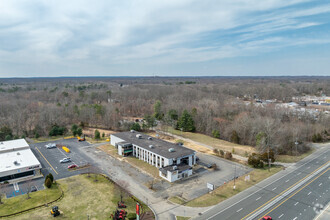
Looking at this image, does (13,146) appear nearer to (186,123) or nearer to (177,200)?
(177,200)

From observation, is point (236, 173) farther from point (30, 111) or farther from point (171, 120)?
point (30, 111)

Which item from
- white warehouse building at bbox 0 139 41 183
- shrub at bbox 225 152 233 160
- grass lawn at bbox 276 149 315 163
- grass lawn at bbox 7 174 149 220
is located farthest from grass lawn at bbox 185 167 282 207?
white warehouse building at bbox 0 139 41 183

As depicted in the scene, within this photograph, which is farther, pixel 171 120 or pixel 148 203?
pixel 171 120

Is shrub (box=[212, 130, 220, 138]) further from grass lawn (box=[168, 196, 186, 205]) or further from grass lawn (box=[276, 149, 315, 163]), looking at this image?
grass lawn (box=[168, 196, 186, 205])

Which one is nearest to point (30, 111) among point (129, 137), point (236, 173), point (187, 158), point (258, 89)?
point (129, 137)

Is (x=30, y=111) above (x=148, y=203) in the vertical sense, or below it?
above

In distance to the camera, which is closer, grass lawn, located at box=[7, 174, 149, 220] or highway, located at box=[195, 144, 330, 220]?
grass lawn, located at box=[7, 174, 149, 220]

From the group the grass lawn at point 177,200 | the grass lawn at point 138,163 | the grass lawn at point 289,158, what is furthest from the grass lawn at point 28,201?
the grass lawn at point 289,158
